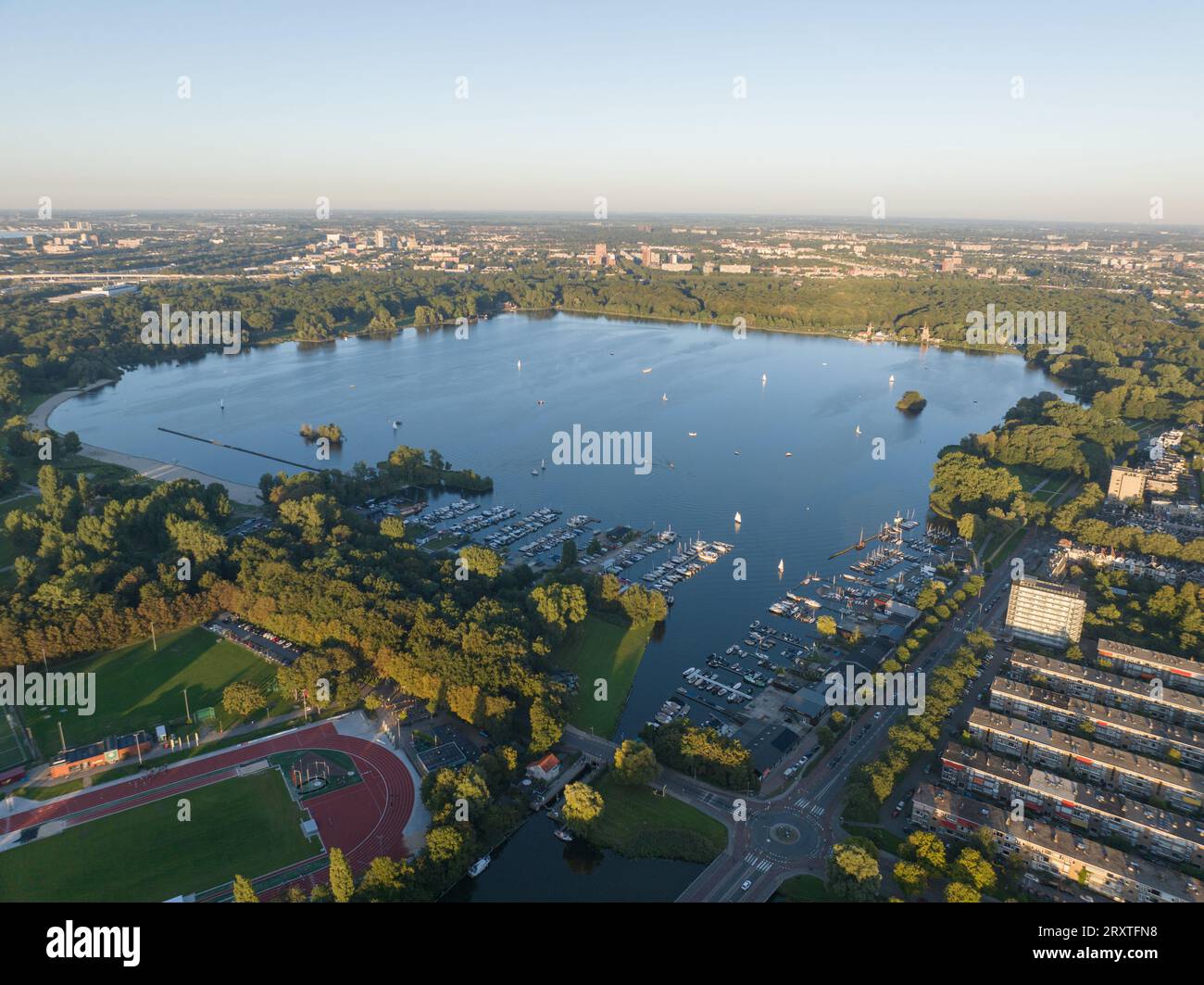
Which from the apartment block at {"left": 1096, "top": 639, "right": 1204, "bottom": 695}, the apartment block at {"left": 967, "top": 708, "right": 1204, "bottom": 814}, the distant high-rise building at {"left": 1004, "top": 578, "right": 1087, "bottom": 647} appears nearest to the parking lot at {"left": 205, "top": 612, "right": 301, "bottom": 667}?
the apartment block at {"left": 967, "top": 708, "right": 1204, "bottom": 814}

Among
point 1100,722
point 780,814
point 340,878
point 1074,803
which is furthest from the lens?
point 1100,722

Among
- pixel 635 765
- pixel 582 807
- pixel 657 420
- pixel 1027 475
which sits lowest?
pixel 582 807

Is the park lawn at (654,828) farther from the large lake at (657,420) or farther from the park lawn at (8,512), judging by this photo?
the park lawn at (8,512)

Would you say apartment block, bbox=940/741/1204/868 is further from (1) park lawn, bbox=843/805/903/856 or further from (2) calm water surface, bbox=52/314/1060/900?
(2) calm water surface, bbox=52/314/1060/900

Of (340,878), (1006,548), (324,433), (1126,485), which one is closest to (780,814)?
(340,878)

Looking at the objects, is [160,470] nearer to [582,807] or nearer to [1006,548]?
[582,807]

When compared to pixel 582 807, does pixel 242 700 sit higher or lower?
higher
